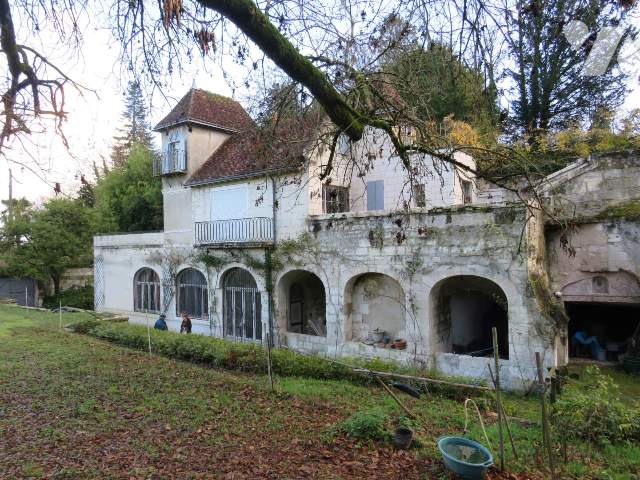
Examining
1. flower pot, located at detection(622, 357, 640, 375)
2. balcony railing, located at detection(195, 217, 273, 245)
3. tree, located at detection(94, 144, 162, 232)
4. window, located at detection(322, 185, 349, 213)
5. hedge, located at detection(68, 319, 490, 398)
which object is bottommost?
flower pot, located at detection(622, 357, 640, 375)

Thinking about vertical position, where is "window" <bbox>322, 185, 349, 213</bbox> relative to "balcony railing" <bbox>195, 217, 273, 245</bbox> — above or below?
above

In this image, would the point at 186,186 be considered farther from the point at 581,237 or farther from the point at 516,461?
the point at 516,461

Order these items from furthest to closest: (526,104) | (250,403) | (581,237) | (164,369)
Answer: (526,104)
(581,237)
(164,369)
(250,403)

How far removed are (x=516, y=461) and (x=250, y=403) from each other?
474 centimetres

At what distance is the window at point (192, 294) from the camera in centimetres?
1884

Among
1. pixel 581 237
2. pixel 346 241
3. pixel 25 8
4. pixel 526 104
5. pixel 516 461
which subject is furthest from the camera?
pixel 526 104

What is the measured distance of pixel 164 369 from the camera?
37.0 ft

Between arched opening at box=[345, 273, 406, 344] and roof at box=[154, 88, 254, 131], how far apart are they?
9064 mm

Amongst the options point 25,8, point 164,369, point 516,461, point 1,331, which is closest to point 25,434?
point 164,369

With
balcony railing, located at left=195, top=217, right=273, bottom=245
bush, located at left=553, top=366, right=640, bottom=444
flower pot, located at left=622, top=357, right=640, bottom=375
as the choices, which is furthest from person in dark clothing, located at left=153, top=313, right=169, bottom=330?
flower pot, located at left=622, top=357, right=640, bottom=375

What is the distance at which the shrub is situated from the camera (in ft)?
21.2

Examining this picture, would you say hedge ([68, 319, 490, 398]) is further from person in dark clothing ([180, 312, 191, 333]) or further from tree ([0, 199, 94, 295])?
tree ([0, 199, 94, 295])

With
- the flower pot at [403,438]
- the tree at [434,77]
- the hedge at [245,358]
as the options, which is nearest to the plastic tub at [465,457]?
the flower pot at [403,438]

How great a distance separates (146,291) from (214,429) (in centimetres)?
1567
